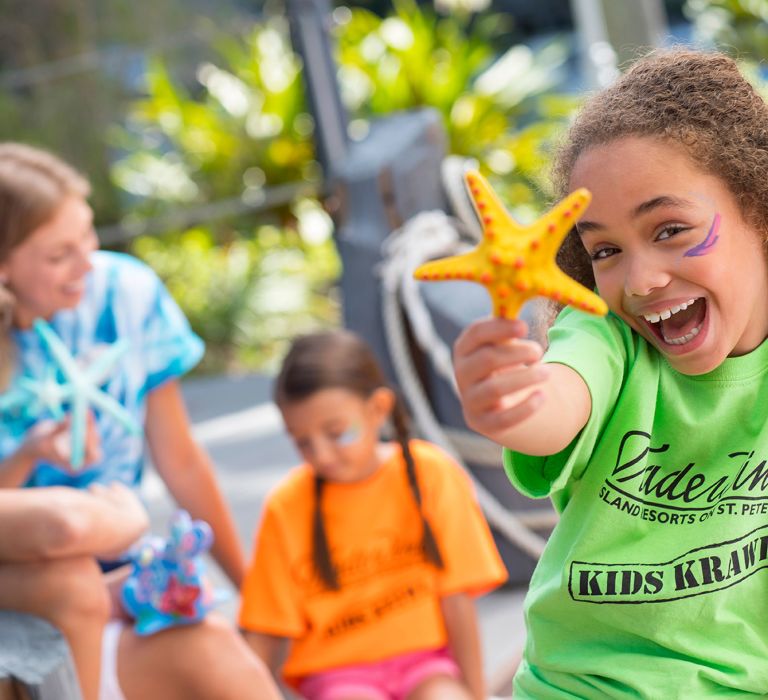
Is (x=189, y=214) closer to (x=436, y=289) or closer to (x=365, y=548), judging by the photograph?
(x=436, y=289)

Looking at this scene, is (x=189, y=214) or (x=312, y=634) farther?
(x=189, y=214)

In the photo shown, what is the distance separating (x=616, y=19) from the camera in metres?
4.43

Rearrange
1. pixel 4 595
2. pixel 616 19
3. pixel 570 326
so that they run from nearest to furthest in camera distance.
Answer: pixel 570 326
pixel 4 595
pixel 616 19

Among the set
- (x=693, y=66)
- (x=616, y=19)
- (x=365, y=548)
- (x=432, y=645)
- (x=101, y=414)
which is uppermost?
(x=616, y=19)

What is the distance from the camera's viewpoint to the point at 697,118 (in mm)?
1413

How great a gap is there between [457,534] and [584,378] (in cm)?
130

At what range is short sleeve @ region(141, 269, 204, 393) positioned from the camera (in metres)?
2.62

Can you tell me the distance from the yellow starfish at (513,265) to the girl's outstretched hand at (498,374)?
0.9 inches

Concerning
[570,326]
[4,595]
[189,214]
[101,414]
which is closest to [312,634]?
[101,414]

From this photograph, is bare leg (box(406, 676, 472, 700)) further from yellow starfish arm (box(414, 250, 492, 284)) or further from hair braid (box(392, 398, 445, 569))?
yellow starfish arm (box(414, 250, 492, 284))

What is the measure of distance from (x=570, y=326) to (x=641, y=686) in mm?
402

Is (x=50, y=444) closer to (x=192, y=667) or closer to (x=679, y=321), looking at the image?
(x=192, y=667)

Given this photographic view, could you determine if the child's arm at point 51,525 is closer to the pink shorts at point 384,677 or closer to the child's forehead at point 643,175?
the pink shorts at point 384,677

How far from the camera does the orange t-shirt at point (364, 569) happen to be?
255cm
